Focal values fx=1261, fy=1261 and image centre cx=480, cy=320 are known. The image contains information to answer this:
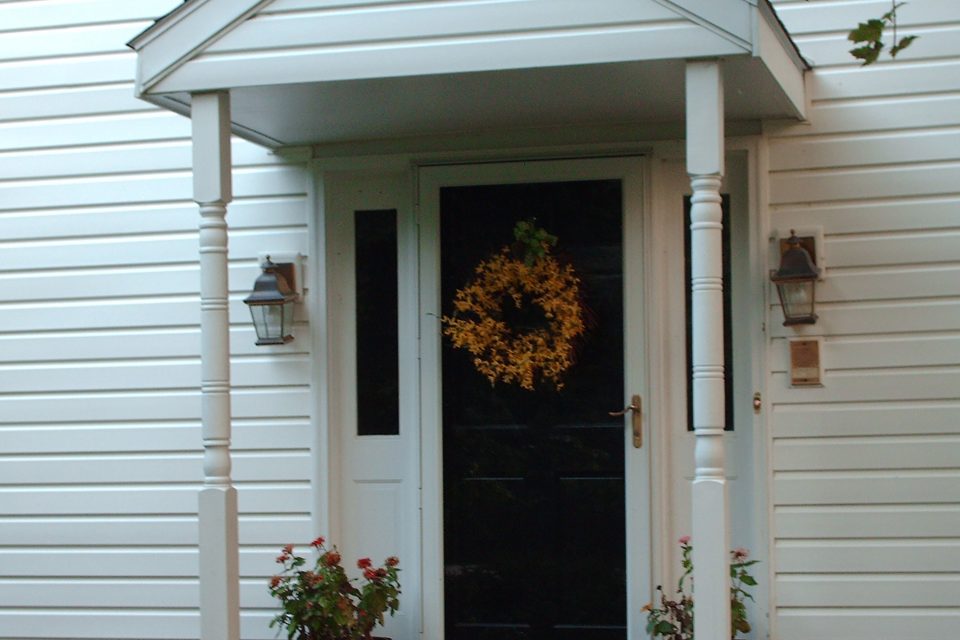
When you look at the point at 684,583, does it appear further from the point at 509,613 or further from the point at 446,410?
the point at 446,410

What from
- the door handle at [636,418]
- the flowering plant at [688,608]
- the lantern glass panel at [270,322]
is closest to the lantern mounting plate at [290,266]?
the lantern glass panel at [270,322]

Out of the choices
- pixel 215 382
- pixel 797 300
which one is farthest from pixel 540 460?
pixel 215 382

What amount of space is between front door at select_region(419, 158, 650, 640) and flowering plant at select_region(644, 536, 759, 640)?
0.84 feet

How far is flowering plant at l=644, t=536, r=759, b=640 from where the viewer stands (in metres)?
5.06

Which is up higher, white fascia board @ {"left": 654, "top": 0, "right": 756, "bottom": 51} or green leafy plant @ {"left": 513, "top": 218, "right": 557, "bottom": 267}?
white fascia board @ {"left": 654, "top": 0, "right": 756, "bottom": 51}

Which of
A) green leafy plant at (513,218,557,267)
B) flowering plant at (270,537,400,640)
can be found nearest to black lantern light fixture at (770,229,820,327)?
green leafy plant at (513,218,557,267)

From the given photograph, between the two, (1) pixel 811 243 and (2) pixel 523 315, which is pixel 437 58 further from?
(1) pixel 811 243

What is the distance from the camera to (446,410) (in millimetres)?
5789

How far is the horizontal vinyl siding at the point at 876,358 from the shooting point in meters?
5.28

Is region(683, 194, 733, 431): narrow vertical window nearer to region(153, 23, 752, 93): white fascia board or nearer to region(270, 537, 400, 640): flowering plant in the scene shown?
region(153, 23, 752, 93): white fascia board

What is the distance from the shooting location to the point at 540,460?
5.72m

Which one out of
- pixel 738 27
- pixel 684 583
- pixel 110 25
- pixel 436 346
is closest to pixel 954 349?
pixel 684 583

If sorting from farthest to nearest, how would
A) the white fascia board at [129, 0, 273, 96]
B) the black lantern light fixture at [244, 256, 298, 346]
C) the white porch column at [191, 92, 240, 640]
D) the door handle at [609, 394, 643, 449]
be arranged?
1. the black lantern light fixture at [244, 256, 298, 346]
2. the door handle at [609, 394, 643, 449]
3. the white porch column at [191, 92, 240, 640]
4. the white fascia board at [129, 0, 273, 96]

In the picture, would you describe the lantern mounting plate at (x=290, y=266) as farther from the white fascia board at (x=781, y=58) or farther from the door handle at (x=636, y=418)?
the white fascia board at (x=781, y=58)
